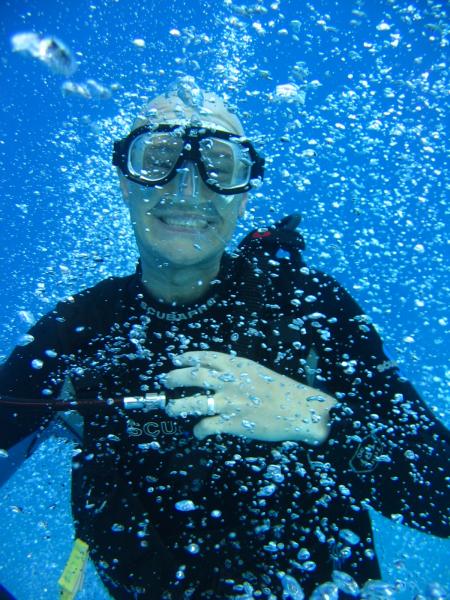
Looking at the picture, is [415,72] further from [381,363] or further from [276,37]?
[381,363]

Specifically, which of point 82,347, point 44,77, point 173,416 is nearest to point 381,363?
point 173,416

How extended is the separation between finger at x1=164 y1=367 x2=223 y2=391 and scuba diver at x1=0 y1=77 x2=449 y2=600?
0.03ft

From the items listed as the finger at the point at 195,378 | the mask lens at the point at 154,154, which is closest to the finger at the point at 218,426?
the finger at the point at 195,378

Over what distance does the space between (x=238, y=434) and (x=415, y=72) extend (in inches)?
219

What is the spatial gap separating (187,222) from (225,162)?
48cm

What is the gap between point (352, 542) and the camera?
2404 millimetres

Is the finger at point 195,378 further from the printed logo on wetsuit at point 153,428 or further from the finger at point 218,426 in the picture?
the printed logo on wetsuit at point 153,428

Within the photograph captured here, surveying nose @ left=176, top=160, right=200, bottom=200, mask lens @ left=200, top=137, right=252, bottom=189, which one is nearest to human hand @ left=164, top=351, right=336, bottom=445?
nose @ left=176, top=160, right=200, bottom=200

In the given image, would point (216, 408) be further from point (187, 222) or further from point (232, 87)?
point (232, 87)

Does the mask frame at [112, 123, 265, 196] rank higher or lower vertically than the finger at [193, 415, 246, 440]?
higher

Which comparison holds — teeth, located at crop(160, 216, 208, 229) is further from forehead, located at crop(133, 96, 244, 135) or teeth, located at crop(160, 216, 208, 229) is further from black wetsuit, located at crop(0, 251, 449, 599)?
forehead, located at crop(133, 96, 244, 135)

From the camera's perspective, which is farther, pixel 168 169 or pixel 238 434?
pixel 168 169

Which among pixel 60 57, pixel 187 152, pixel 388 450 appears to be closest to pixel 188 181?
pixel 187 152

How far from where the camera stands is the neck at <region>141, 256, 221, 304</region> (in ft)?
8.33
